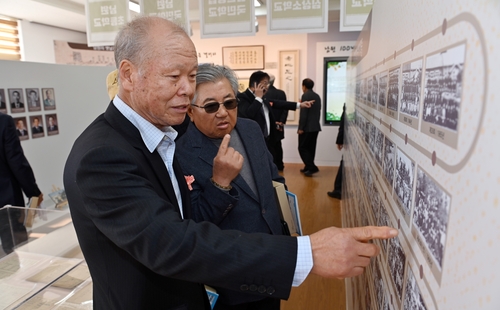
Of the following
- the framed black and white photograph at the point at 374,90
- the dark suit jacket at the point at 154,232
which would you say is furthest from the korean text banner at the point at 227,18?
the dark suit jacket at the point at 154,232

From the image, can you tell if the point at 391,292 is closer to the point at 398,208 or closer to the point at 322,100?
the point at 398,208

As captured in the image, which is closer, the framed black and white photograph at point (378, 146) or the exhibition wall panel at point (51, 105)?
the framed black and white photograph at point (378, 146)

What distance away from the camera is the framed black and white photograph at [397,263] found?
781 mm

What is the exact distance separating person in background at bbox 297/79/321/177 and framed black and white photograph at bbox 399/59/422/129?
528cm

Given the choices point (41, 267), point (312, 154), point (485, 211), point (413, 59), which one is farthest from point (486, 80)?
point (312, 154)

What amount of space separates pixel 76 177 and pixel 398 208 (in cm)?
74

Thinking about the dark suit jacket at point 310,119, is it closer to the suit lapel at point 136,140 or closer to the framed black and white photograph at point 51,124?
the framed black and white photograph at point 51,124

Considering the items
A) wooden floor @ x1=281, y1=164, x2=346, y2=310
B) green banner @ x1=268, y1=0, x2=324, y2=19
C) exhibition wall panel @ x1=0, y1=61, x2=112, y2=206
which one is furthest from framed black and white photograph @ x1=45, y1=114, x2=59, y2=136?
wooden floor @ x1=281, y1=164, x2=346, y2=310

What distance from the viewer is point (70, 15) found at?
6.64m

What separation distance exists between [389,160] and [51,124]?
4.06 metres

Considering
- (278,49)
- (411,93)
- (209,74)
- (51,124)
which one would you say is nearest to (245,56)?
(278,49)

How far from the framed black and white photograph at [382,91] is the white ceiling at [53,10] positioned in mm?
4748

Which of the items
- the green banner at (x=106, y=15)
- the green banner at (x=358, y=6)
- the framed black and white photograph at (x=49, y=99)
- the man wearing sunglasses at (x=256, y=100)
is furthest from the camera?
the man wearing sunglasses at (x=256, y=100)

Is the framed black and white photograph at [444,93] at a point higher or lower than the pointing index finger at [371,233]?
higher
